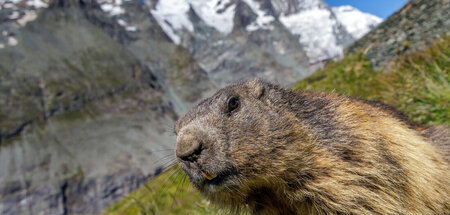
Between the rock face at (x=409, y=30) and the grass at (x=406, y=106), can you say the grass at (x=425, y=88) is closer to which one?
the grass at (x=406, y=106)

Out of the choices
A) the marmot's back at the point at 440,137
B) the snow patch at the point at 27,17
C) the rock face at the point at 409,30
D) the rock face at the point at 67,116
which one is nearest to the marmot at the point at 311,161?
the marmot's back at the point at 440,137

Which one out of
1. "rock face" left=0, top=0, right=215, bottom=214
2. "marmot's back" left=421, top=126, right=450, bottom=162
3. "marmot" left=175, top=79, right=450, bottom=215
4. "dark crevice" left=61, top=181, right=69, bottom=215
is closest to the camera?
"marmot" left=175, top=79, right=450, bottom=215

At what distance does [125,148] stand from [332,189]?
145179 millimetres

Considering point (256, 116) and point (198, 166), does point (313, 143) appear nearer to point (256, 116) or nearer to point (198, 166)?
point (256, 116)

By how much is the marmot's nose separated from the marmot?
1cm

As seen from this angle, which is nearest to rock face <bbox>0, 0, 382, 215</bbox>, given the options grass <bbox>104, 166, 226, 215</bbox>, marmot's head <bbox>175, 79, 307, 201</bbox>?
grass <bbox>104, 166, 226, 215</bbox>

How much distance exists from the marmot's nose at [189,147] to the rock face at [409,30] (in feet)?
46.1

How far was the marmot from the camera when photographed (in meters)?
3.12

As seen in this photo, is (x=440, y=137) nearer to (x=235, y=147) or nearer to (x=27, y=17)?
(x=235, y=147)

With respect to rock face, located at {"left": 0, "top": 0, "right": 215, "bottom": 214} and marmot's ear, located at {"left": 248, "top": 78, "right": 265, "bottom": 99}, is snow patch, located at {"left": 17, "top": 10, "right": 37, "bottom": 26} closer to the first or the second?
rock face, located at {"left": 0, "top": 0, "right": 215, "bottom": 214}

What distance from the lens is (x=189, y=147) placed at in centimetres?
317

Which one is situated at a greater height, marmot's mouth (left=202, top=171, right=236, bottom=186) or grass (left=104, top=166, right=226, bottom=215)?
marmot's mouth (left=202, top=171, right=236, bottom=186)

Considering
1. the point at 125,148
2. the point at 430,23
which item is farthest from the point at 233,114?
the point at 125,148

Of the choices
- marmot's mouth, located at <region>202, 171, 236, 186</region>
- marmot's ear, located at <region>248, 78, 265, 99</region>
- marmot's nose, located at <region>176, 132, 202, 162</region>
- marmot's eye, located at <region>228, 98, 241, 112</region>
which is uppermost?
marmot's ear, located at <region>248, 78, 265, 99</region>
